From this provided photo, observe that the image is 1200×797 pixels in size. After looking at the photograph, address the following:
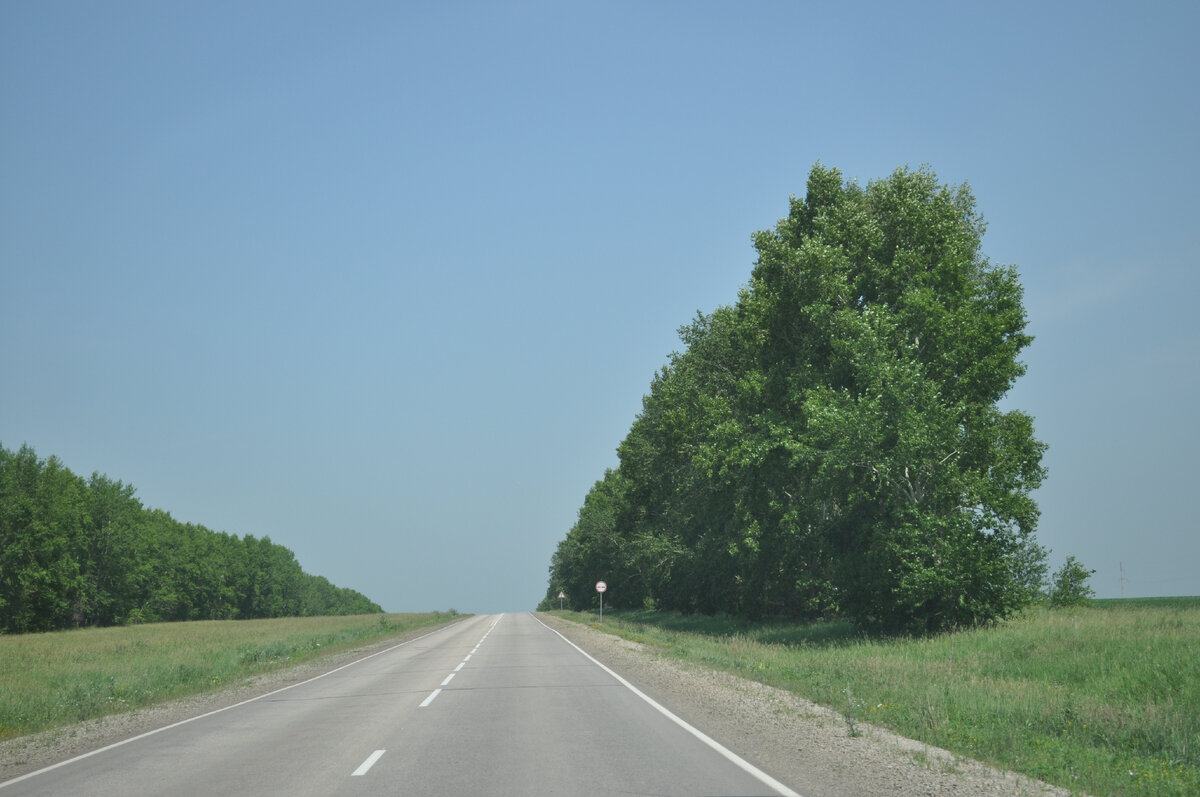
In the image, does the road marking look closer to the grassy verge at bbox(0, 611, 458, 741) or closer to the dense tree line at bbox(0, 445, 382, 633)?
the grassy verge at bbox(0, 611, 458, 741)

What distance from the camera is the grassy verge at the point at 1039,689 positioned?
31.6ft

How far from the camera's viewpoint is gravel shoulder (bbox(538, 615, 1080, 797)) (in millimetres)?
8086

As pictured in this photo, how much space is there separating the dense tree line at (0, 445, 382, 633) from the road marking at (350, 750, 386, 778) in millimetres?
74085

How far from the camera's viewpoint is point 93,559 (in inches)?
3406

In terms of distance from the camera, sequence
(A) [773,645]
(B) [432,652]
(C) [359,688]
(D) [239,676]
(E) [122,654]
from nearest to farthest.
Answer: (C) [359,688] → (D) [239,676] → (A) [773,645] → (B) [432,652] → (E) [122,654]

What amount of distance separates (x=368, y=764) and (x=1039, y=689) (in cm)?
1204

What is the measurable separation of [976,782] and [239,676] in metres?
21.8

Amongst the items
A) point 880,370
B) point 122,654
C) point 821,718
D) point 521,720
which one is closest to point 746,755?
point 821,718

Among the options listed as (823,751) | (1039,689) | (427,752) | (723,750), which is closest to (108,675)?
(427,752)

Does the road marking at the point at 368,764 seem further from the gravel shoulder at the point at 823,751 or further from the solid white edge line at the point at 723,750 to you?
the gravel shoulder at the point at 823,751

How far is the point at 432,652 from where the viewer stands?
105 feet

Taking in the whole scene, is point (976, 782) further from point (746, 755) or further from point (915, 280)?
point (915, 280)

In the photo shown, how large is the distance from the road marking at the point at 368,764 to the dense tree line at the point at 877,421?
19119 millimetres

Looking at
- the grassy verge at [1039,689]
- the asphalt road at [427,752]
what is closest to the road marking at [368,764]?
the asphalt road at [427,752]
